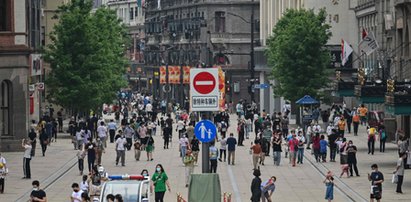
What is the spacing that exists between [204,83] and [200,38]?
123434 millimetres

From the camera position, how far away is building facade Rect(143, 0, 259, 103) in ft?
468

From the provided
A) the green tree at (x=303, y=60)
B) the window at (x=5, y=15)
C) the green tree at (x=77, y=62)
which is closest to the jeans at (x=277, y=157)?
the window at (x=5, y=15)

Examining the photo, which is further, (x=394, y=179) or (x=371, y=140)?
(x=371, y=140)

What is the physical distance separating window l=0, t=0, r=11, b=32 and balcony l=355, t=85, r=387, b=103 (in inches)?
653

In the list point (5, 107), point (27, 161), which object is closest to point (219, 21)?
point (5, 107)

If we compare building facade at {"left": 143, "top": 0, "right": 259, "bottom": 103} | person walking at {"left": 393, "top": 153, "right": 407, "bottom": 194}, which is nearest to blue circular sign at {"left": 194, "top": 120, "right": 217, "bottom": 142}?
person walking at {"left": 393, "top": 153, "right": 407, "bottom": 194}

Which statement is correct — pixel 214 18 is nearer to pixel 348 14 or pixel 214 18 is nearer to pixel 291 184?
pixel 348 14

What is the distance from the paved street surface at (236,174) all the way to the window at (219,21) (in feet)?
261

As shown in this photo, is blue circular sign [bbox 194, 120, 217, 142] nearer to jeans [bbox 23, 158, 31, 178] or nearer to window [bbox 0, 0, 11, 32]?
jeans [bbox 23, 158, 31, 178]

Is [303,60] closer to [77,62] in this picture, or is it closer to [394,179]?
[77,62]

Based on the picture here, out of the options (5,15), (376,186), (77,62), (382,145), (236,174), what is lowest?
(236,174)

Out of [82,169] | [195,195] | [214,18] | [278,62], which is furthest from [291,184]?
[214,18]

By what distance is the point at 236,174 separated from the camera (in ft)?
179

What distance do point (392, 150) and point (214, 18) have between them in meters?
85.6
